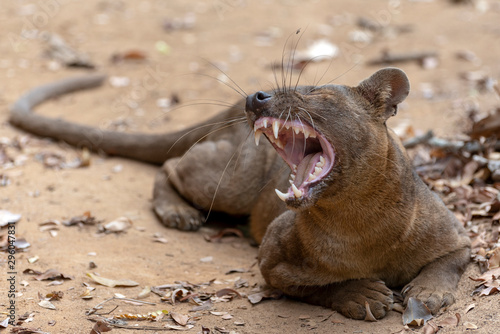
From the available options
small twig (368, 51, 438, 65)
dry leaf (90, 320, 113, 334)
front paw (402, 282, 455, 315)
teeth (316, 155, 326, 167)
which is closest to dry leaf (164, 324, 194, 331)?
dry leaf (90, 320, 113, 334)

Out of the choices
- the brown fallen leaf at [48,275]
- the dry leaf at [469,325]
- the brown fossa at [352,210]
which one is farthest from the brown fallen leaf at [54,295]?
the dry leaf at [469,325]

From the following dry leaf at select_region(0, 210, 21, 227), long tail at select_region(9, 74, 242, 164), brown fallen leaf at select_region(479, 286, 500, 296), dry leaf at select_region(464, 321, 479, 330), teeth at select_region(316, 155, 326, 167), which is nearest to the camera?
dry leaf at select_region(464, 321, 479, 330)

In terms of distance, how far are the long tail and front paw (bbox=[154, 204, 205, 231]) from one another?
64 centimetres

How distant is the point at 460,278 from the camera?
4.30m

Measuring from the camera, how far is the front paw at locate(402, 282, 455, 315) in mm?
3900

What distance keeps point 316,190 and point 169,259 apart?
194 cm

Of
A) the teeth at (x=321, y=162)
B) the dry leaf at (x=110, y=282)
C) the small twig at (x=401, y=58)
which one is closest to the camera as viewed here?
the teeth at (x=321, y=162)

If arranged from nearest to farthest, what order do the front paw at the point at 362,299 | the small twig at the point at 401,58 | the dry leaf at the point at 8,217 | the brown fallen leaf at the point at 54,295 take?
the front paw at the point at 362,299
the brown fallen leaf at the point at 54,295
the dry leaf at the point at 8,217
the small twig at the point at 401,58

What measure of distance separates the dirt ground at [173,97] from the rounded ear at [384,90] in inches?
38.7

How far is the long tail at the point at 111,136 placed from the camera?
20.8 ft

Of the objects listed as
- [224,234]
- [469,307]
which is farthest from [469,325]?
[224,234]

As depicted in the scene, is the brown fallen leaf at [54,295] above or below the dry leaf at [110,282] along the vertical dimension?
above

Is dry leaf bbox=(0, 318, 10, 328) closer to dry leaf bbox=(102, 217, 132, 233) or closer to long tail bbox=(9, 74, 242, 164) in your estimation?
dry leaf bbox=(102, 217, 132, 233)

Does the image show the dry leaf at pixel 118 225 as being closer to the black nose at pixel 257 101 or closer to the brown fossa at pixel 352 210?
the brown fossa at pixel 352 210
